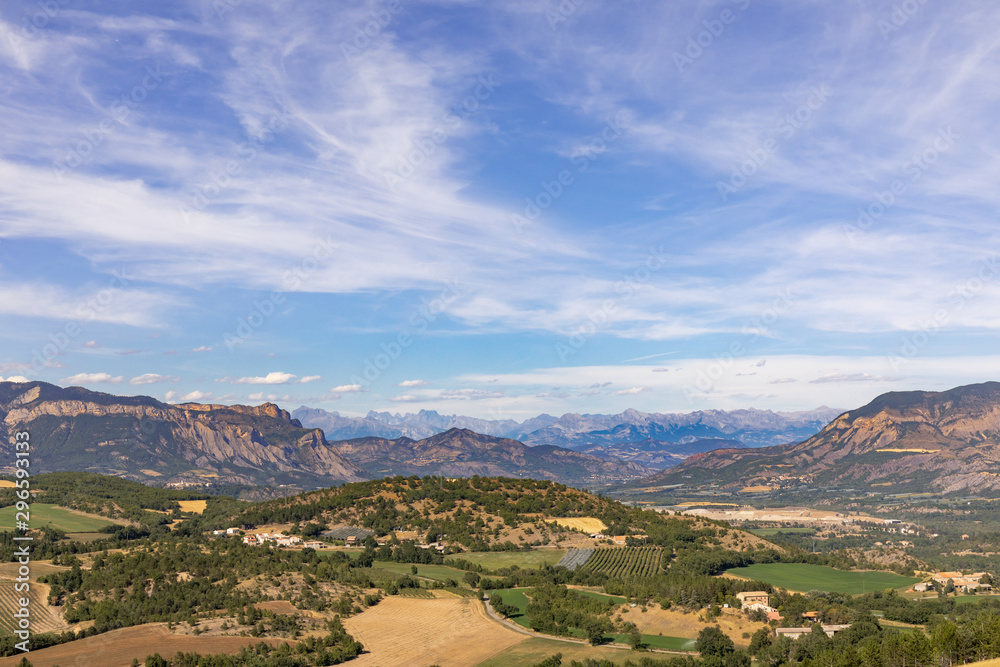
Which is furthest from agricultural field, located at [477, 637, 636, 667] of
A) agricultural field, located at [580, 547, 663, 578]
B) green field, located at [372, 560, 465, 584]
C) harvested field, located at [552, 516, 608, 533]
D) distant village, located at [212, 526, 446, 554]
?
harvested field, located at [552, 516, 608, 533]

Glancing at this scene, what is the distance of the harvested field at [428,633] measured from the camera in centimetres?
9500

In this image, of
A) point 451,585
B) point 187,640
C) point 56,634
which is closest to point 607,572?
point 451,585

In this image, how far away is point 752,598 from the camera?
11331cm

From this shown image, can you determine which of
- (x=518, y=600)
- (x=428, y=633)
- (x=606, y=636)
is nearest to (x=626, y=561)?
(x=518, y=600)

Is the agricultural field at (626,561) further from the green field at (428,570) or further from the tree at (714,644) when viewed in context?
the tree at (714,644)

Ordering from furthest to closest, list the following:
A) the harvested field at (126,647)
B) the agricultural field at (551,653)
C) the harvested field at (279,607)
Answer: the harvested field at (279,607) → the agricultural field at (551,653) → the harvested field at (126,647)

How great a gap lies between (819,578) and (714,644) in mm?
71369

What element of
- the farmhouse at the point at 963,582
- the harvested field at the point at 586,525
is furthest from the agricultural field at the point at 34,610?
the farmhouse at the point at 963,582

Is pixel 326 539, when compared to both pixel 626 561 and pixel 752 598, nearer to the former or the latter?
pixel 626 561

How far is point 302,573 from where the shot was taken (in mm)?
132375

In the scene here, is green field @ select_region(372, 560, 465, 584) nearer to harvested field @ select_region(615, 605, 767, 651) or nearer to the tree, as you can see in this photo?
harvested field @ select_region(615, 605, 767, 651)

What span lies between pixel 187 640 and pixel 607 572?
8097 centimetres

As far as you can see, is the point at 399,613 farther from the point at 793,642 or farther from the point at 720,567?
the point at 720,567

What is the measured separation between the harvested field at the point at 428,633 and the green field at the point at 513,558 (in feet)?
118
